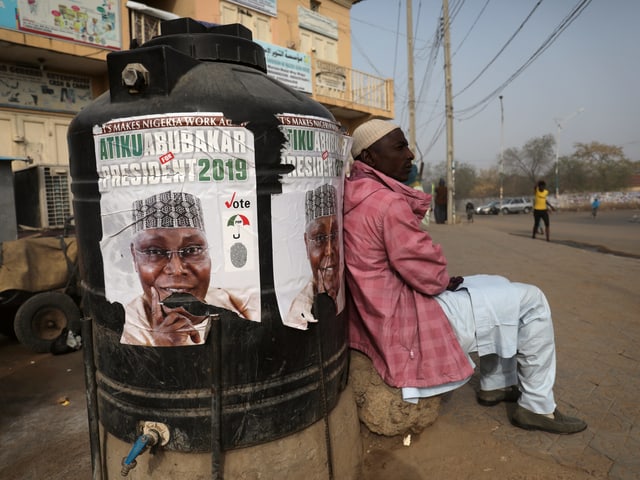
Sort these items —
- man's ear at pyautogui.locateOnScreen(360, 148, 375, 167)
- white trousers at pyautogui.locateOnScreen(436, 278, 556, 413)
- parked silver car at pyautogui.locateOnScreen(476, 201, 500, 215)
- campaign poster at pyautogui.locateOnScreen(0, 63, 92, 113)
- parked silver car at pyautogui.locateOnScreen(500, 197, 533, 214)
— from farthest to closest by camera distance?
parked silver car at pyautogui.locateOnScreen(476, 201, 500, 215)
parked silver car at pyautogui.locateOnScreen(500, 197, 533, 214)
campaign poster at pyautogui.locateOnScreen(0, 63, 92, 113)
man's ear at pyautogui.locateOnScreen(360, 148, 375, 167)
white trousers at pyautogui.locateOnScreen(436, 278, 556, 413)

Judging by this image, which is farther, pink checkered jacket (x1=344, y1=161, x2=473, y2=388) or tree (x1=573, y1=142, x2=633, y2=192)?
tree (x1=573, y1=142, x2=633, y2=192)

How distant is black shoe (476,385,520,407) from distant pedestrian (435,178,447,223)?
1913 cm

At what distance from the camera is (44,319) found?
4.62 m

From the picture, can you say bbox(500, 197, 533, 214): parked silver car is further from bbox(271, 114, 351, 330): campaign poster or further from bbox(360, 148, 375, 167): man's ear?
bbox(271, 114, 351, 330): campaign poster

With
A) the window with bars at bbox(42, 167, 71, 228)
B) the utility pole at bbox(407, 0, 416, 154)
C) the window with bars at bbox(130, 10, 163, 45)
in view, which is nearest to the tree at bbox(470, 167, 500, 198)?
the utility pole at bbox(407, 0, 416, 154)

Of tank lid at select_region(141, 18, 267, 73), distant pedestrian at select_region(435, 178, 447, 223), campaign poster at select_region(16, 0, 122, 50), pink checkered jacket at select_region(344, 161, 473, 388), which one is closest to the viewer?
tank lid at select_region(141, 18, 267, 73)

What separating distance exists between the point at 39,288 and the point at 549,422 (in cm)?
466

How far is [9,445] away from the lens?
9.44 ft

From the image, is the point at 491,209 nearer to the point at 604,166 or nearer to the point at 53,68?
the point at 604,166

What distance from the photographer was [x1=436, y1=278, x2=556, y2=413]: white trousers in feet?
7.60

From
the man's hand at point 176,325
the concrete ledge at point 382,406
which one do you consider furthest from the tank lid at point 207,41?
the concrete ledge at point 382,406

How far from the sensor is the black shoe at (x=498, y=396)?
2.75 metres

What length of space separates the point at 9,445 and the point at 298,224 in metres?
2.57

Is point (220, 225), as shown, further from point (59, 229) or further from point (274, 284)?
point (59, 229)
